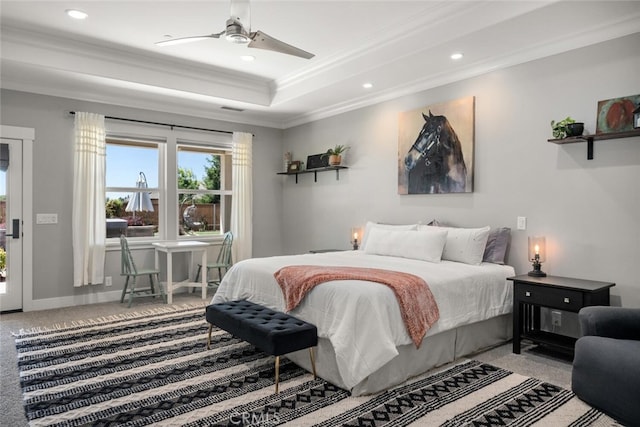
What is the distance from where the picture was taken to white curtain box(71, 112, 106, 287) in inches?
202

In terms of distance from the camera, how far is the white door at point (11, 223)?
4.78 meters

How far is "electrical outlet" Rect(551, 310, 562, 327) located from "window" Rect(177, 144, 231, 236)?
15.1 feet

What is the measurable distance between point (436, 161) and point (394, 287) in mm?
2244

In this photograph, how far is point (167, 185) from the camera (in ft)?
19.5

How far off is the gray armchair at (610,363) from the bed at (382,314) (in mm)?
831

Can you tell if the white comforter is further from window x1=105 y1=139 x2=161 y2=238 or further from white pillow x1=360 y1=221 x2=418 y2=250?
window x1=105 y1=139 x2=161 y2=238

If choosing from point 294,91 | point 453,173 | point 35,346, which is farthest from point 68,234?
point 453,173

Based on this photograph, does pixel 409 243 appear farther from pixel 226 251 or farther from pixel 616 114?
pixel 226 251

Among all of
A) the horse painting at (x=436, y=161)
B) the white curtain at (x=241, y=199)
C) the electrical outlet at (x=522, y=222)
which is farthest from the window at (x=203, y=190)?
the electrical outlet at (x=522, y=222)

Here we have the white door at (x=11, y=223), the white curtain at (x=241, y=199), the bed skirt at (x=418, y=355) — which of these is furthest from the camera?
the white curtain at (x=241, y=199)

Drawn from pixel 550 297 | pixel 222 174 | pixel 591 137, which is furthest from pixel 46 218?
pixel 591 137

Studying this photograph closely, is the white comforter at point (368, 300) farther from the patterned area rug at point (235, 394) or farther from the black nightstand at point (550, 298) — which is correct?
the patterned area rug at point (235, 394)

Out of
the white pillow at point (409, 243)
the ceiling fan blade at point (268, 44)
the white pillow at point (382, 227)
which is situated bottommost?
the white pillow at point (409, 243)

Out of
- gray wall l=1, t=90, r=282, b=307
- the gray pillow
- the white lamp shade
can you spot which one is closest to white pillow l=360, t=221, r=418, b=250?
the gray pillow
